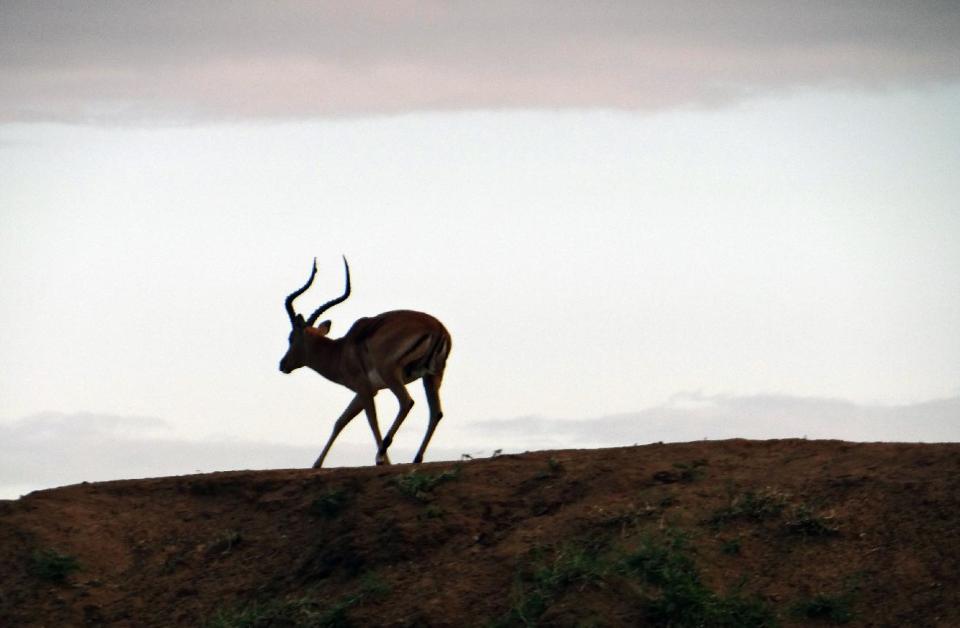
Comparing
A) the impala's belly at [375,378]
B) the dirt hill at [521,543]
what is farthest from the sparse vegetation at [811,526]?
the impala's belly at [375,378]

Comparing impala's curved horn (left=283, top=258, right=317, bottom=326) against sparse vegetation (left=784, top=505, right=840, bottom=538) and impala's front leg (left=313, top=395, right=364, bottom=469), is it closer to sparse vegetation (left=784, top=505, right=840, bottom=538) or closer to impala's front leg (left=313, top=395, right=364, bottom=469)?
impala's front leg (left=313, top=395, right=364, bottom=469)

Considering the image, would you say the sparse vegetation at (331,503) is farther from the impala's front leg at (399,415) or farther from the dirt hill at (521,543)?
the impala's front leg at (399,415)

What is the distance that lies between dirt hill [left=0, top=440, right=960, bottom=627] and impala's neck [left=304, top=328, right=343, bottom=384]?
11.9ft

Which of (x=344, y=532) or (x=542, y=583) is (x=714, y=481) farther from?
(x=344, y=532)

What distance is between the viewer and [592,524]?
630 inches

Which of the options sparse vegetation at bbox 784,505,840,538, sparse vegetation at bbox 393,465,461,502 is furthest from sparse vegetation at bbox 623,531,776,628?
sparse vegetation at bbox 393,465,461,502

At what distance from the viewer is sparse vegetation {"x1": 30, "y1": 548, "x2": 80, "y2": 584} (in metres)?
17.2

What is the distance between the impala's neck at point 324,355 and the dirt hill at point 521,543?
11.9ft

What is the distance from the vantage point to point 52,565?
56.3 feet

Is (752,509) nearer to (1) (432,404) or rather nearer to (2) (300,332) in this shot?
(1) (432,404)

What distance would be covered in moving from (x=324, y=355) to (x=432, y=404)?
2.40m

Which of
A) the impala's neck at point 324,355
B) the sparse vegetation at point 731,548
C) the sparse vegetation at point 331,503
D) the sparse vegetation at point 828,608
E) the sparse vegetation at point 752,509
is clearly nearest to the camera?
the sparse vegetation at point 828,608

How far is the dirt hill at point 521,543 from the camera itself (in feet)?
48.2

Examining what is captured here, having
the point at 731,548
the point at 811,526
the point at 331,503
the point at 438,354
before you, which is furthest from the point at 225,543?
the point at 811,526
